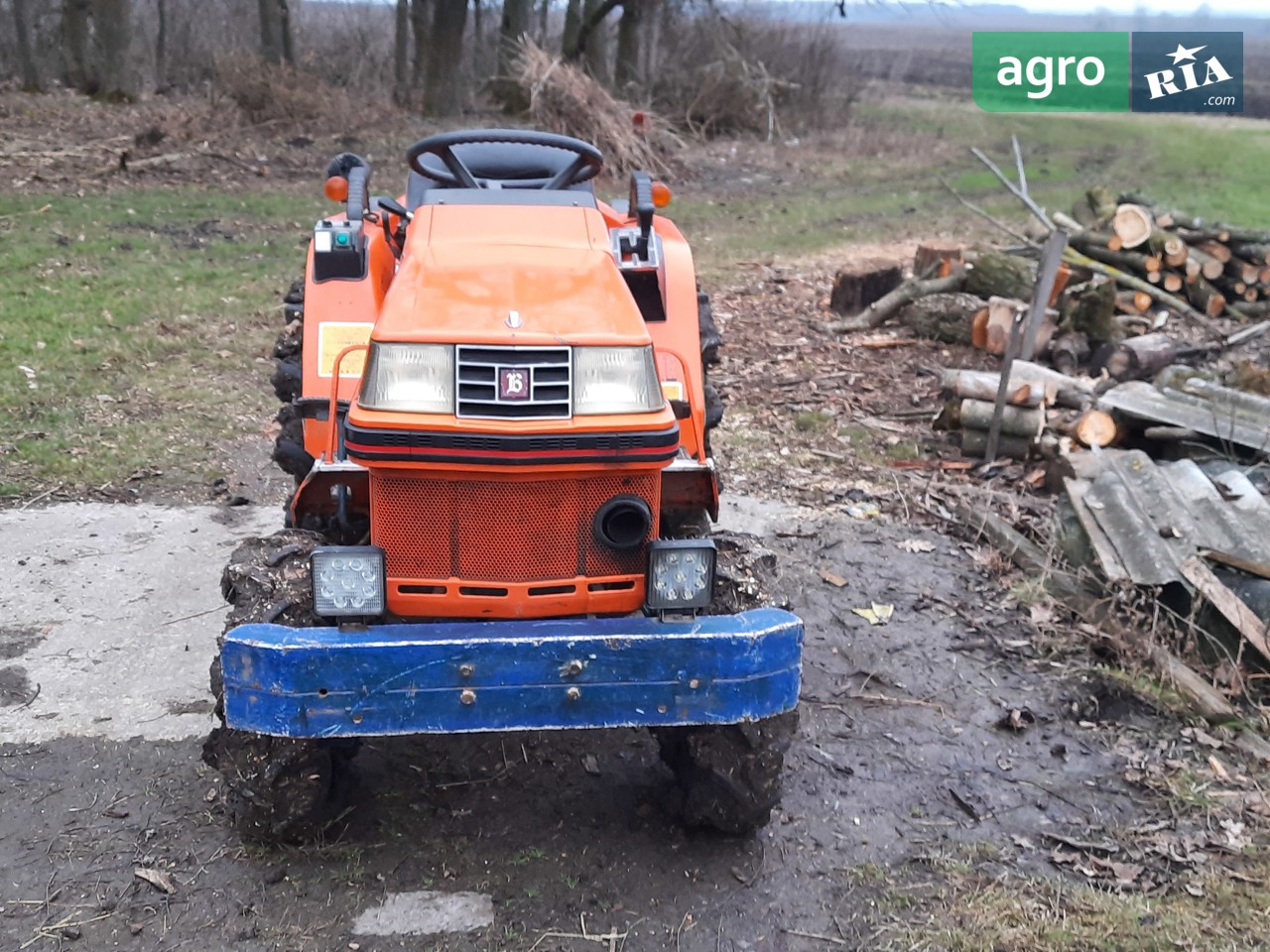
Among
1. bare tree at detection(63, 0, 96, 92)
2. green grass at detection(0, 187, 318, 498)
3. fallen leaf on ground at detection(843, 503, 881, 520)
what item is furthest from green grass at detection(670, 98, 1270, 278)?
bare tree at detection(63, 0, 96, 92)

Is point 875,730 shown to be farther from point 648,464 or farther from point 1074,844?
point 648,464

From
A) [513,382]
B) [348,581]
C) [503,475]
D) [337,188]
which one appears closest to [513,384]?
[513,382]

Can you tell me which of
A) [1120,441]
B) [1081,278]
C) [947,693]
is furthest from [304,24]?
[947,693]

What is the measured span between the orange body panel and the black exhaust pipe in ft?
0.13

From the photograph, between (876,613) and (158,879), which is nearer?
(158,879)

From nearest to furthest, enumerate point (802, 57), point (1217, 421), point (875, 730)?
point (875, 730)
point (1217, 421)
point (802, 57)

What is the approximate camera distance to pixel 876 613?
Answer: 5363mm

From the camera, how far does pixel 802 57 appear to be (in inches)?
1069

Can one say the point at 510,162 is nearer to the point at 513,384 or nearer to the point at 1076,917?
the point at 513,384

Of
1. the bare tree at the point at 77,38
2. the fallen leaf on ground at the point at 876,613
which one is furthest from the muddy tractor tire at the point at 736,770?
the bare tree at the point at 77,38

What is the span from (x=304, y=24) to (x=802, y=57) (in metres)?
13.0

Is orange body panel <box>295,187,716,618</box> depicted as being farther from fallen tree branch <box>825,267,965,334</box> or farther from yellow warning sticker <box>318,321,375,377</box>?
fallen tree branch <box>825,267,965,334</box>

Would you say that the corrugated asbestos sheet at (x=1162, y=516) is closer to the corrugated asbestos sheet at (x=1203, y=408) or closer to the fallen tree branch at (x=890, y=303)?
the corrugated asbestos sheet at (x=1203, y=408)

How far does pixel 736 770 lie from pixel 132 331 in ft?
22.8
